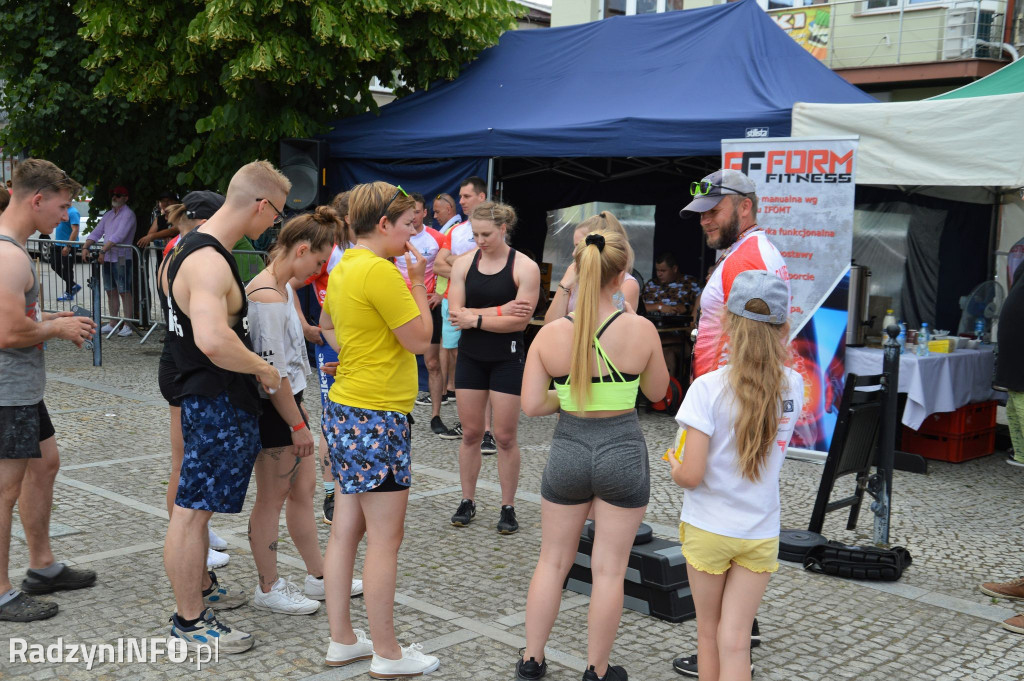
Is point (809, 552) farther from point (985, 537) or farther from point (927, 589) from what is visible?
point (985, 537)

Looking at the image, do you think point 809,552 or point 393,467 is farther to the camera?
point 809,552

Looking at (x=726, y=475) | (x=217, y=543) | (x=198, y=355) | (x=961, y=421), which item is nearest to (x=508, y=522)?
(x=217, y=543)

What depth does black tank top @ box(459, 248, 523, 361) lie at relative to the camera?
17.7ft

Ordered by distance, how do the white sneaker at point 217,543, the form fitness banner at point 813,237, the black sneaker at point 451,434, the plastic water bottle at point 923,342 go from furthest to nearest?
1. the black sneaker at point 451,434
2. the plastic water bottle at point 923,342
3. the form fitness banner at point 813,237
4. the white sneaker at point 217,543

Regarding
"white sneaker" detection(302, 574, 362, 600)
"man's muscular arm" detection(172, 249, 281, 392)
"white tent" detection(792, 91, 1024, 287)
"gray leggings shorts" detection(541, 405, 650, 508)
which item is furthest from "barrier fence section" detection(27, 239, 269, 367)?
"gray leggings shorts" detection(541, 405, 650, 508)

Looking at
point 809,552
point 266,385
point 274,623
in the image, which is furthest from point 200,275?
point 809,552

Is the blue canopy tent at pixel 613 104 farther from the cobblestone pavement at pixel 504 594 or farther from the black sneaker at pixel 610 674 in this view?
the black sneaker at pixel 610 674

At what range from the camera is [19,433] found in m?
4.18

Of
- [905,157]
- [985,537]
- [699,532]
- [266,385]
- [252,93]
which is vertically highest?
[252,93]

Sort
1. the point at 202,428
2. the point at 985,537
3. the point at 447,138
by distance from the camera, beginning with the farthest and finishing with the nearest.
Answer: the point at 447,138, the point at 985,537, the point at 202,428

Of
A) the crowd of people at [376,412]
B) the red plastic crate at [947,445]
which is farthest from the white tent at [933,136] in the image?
the crowd of people at [376,412]

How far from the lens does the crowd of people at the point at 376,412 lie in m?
3.07

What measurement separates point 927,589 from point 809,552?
0.60 m

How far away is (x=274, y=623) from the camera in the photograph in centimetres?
423
